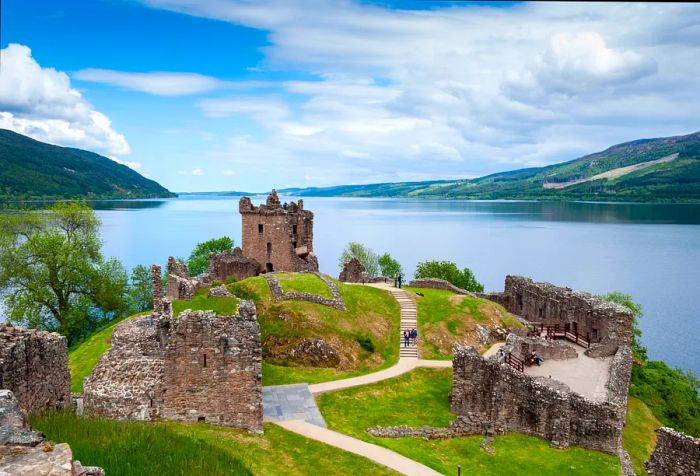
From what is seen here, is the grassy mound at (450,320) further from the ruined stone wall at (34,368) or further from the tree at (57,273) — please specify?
the tree at (57,273)

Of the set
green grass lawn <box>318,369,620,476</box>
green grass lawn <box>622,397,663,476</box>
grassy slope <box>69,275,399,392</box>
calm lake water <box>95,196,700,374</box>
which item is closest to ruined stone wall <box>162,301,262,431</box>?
green grass lawn <box>318,369,620,476</box>

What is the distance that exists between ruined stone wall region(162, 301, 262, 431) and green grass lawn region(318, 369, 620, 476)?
249 inches

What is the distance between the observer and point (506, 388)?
28531 millimetres

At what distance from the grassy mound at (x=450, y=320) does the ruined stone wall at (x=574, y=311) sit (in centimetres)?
454

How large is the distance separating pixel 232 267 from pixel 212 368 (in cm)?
3334

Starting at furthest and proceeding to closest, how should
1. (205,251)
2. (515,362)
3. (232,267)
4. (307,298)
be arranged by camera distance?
(205,251)
(232,267)
(307,298)
(515,362)

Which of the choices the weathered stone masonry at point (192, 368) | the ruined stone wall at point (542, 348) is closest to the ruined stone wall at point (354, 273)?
the ruined stone wall at point (542, 348)

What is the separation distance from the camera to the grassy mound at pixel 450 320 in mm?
38906

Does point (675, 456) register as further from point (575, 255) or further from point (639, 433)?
point (575, 255)

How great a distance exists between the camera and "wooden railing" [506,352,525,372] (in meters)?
31.9

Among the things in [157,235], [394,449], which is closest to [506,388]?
[394,449]

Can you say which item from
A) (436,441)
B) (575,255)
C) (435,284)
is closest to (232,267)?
(435,284)

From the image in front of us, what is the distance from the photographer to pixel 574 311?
141 ft

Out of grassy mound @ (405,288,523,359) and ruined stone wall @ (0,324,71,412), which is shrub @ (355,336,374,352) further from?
ruined stone wall @ (0,324,71,412)
